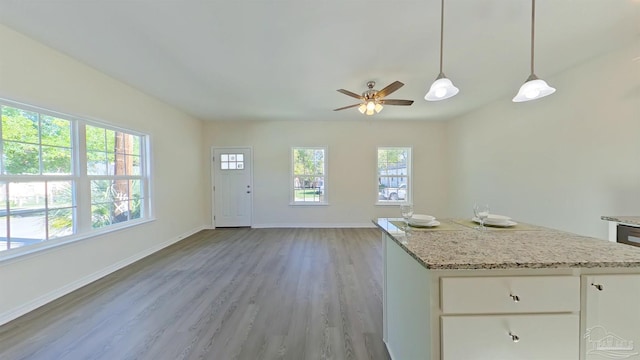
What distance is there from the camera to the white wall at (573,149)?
2.57m

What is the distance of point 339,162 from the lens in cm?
608

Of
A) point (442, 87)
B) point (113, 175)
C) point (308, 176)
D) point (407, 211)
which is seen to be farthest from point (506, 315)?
point (308, 176)

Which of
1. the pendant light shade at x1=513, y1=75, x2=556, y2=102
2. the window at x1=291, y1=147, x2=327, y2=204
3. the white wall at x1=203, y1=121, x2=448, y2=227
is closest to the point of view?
the pendant light shade at x1=513, y1=75, x2=556, y2=102

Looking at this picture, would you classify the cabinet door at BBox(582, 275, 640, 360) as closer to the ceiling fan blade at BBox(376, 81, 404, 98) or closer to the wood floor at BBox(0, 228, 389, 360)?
the wood floor at BBox(0, 228, 389, 360)

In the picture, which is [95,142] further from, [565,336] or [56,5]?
[565,336]

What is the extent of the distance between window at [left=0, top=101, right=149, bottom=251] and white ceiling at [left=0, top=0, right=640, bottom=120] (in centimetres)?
80

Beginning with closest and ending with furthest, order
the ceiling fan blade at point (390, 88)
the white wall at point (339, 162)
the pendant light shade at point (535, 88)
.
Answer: the pendant light shade at point (535, 88) < the ceiling fan blade at point (390, 88) < the white wall at point (339, 162)

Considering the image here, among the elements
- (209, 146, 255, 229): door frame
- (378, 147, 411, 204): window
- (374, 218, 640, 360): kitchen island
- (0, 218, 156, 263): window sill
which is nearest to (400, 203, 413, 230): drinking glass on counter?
(374, 218, 640, 360): kitchen island

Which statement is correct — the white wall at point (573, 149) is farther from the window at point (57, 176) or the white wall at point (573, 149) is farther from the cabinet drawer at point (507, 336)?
the window at point (57, 176)

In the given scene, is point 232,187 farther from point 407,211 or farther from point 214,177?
point 407,211

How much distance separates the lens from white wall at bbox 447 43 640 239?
257cm

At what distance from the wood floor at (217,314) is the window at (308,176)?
2383 millimetres

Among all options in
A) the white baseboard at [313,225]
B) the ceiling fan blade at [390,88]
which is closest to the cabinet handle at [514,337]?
the ceiling fan blade at [390,88]

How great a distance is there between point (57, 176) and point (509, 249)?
13.4 feet
